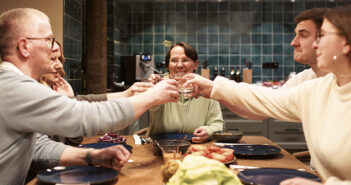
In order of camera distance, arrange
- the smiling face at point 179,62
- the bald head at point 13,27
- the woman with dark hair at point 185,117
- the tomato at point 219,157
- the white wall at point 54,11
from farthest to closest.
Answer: the white wall at point 54,11 → the smiling face at point 179,62 → the woman with dark hair at point 185,117 → the tomato at point 219,157 → the bald head at point 13,27

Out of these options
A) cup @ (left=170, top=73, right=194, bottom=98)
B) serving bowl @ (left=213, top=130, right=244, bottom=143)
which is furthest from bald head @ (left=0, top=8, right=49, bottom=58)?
serving bowl @ (left=213, top=130, right=244, bottom=143)

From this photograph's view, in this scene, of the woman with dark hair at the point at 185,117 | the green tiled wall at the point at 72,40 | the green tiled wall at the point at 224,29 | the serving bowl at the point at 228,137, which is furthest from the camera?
the green tiled wall at the point at 224,29

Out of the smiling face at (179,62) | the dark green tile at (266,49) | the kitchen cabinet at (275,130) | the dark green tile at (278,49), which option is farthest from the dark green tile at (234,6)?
the smiling face at (179,62)

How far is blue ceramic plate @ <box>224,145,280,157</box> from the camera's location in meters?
1.88

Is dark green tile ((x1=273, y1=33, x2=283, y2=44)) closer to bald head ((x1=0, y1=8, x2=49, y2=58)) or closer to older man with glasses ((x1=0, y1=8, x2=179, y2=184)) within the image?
older man with glasses ((x1=0, y1=8, x2=179, y2=184))

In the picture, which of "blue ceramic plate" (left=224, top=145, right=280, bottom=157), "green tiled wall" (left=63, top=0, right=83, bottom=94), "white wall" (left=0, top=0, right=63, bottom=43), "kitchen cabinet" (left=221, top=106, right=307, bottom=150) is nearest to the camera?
"blue ceramic plate" (left=224, top=145, right=280, bottom=157)

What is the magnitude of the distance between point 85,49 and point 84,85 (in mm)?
475

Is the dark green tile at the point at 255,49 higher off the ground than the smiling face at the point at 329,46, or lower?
higher

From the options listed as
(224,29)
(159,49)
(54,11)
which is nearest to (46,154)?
(54,11)

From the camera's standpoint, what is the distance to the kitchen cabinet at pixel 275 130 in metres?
5.27

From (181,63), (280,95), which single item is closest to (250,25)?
(181,63)

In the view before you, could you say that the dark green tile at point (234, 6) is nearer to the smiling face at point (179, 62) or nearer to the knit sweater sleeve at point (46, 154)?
the smiling face at point (179, 62)

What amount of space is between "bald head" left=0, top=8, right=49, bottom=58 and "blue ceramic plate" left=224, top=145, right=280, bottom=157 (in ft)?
3.74

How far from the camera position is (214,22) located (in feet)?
20.9
